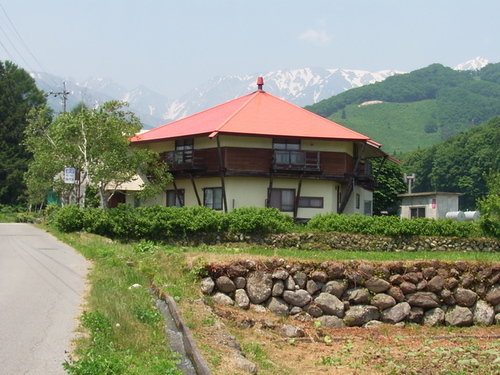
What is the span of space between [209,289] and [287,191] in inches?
817

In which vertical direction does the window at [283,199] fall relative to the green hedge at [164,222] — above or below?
above

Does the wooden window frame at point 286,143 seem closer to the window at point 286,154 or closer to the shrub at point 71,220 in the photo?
the window at point 286,154

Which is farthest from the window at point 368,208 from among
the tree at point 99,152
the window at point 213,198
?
the tree at point 99,152

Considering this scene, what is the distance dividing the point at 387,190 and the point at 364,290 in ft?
143

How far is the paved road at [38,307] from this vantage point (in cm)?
976

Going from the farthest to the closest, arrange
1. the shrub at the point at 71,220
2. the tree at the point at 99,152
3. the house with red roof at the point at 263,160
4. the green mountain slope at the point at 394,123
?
the green mountain slope at the point at 394,123 → the house with red roof at the point at 263,160 → the tree at the point at 99,152 → the shrub at the point at 71,220

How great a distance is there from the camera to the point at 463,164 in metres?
97.8

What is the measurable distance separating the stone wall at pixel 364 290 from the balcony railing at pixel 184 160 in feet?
62.1

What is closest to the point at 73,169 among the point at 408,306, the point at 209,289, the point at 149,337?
the point at 209,289

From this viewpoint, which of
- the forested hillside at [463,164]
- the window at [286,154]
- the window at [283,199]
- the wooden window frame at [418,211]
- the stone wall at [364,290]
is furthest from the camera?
the forested hillside at [463,164]

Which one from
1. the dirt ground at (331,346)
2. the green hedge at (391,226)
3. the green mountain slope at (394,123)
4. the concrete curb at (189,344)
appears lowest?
the dirt ground at (331,346)

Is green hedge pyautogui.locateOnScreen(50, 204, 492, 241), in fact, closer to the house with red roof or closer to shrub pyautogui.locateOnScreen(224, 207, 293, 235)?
shrub pyautogui.locateOnScreen(224, 207, 293, 235)

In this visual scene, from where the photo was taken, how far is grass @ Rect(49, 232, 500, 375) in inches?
409

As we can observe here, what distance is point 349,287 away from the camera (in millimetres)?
19766
